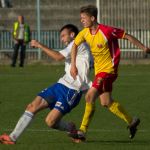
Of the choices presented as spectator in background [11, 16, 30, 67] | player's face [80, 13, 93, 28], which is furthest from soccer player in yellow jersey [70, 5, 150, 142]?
spectator in background [11, 16, 30, 67]

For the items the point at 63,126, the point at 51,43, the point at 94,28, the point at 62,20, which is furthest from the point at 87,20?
the point at 62,20

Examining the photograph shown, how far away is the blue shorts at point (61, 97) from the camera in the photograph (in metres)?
12.3

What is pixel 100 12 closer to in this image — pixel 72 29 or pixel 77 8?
pixel 77 8

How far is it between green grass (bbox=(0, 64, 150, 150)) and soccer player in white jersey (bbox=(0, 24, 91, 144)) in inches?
9.3

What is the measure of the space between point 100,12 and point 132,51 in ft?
7.72

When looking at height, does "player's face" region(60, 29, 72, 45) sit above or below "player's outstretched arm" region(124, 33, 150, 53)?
above

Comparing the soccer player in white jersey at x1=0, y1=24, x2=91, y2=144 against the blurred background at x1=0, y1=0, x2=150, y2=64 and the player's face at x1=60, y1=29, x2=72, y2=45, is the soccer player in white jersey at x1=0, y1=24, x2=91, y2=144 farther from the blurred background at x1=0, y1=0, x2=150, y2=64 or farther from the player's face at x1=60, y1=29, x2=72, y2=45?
the blurred background at x1=0, y1=0, x2=150, y2=64

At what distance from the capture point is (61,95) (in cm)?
1237

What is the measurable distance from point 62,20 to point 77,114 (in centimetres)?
2198

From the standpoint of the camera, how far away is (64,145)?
12211 mm

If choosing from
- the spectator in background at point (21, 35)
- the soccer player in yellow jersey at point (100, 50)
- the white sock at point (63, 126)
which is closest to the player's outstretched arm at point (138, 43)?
the soccer player in yellow jersey at point (100, 50)

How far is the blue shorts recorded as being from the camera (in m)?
12.3

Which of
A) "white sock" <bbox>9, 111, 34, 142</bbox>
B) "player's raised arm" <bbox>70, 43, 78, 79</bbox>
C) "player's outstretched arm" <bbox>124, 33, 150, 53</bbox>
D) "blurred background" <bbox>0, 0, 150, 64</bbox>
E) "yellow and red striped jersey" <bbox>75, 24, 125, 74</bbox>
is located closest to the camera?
"white sock" <bbox>9, 111, 34, 142</bbox>

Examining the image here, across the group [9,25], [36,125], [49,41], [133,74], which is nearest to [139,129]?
[36,125]
